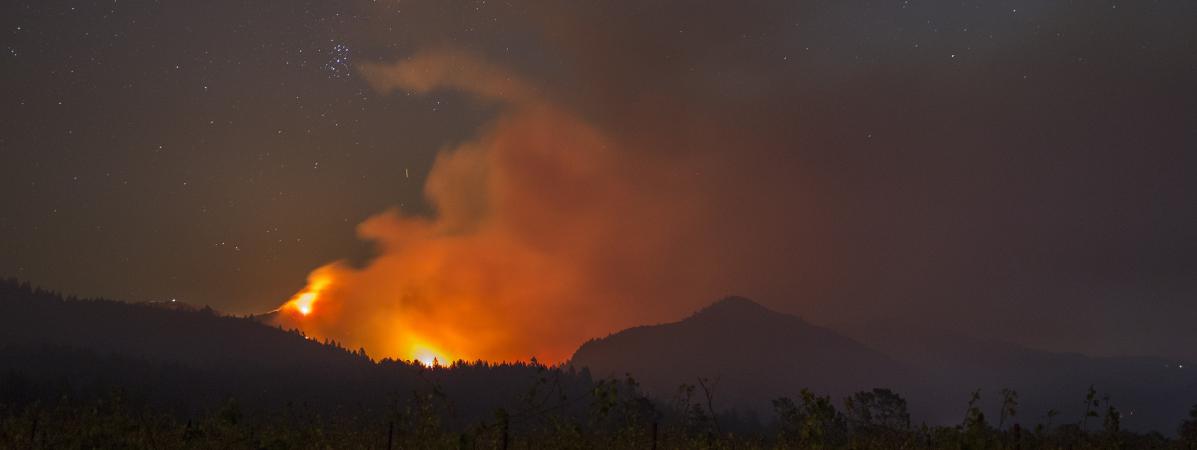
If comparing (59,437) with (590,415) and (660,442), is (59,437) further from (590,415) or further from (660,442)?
(660,442)

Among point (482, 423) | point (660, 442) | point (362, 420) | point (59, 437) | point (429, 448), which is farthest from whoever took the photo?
point (362, 420)

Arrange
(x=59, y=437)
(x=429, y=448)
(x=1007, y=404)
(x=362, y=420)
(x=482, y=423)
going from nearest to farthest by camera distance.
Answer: (x=482, y=423) < (x=429, y=448) < (x=1007, y=404) < (x=59, y=437) < (x=362, y=420)

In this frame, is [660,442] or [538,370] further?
[660,442]

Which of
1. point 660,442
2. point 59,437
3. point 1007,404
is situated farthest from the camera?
point 660,442

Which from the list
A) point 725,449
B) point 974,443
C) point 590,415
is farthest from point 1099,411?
point 590,415

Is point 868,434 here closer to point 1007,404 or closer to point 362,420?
point 1007,404

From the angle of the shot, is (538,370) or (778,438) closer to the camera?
(538,370)

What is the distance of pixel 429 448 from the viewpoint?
80.0 ft

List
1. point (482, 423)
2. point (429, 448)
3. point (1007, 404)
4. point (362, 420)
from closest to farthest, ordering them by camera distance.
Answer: point (482, 423)
point (429, 448)
point (1007, 404)
point (362, 420)

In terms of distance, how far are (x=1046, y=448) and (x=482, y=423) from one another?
20.9 metres

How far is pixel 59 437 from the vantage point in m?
28.1

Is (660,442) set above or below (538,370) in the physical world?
below

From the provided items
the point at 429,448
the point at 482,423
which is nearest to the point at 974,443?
the point at 482,423

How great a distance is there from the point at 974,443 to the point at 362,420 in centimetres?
2766
